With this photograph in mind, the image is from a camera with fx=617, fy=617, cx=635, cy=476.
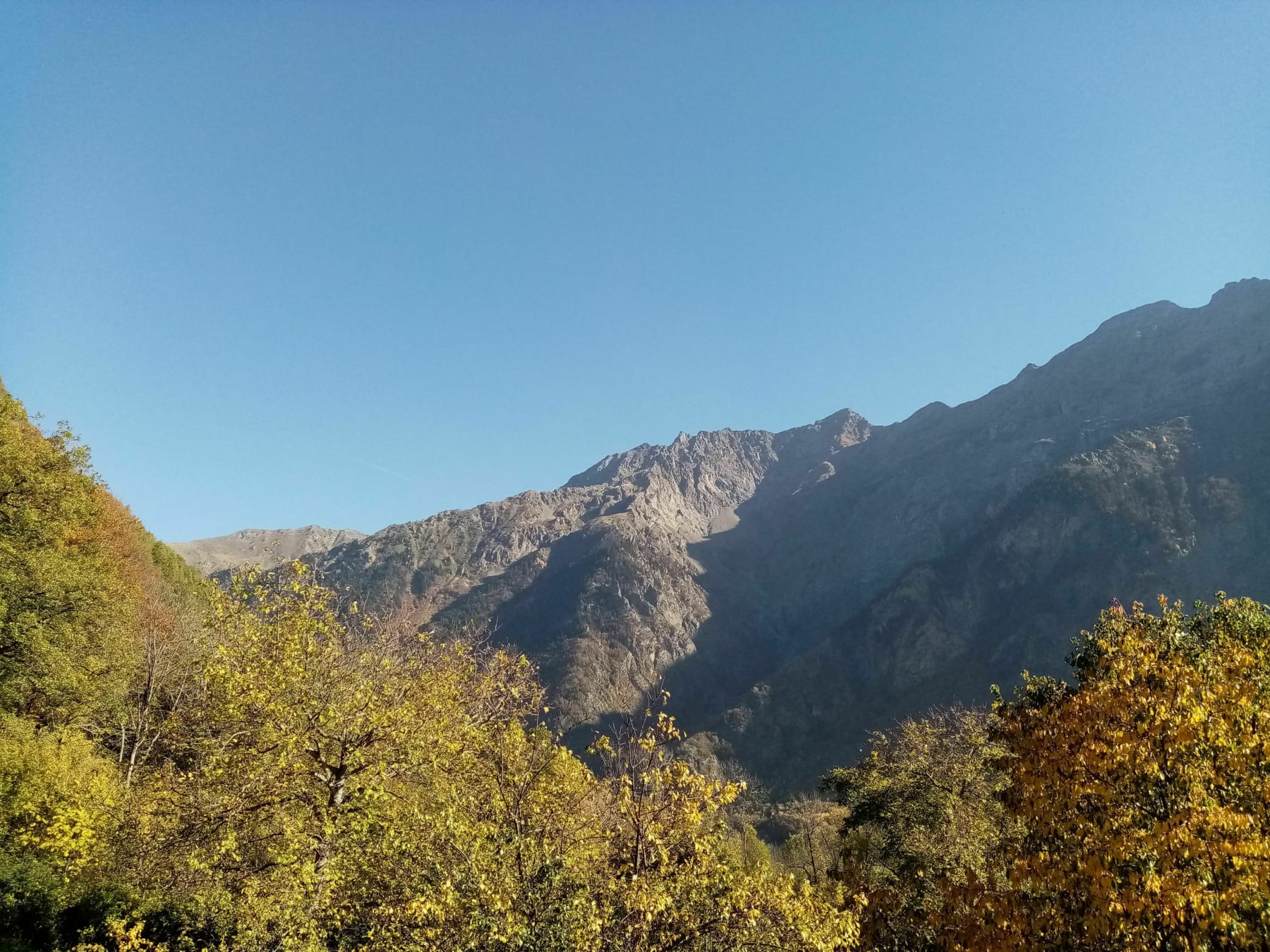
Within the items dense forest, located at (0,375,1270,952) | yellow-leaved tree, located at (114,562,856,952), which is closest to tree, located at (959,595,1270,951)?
dense forest, located at (0,375,1270,952)

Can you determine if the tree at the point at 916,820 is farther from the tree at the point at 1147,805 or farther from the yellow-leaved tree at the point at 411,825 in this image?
the yellow-leaved tree at the point at 411,825

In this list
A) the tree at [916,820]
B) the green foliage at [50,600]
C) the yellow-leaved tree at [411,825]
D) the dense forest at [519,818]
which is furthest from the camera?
the green foliage at [50,600]

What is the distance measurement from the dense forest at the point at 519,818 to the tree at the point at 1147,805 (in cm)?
6

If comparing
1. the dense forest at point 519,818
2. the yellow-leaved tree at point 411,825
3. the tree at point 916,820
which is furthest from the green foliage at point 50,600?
the tree at point 916,820

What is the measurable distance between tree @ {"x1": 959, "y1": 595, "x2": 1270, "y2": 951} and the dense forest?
0.06 metres

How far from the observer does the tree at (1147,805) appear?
34.2 feet

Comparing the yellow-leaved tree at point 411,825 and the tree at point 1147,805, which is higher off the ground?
the yellow-leaved tree at point 411,825

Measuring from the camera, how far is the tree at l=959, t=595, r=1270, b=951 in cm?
1043

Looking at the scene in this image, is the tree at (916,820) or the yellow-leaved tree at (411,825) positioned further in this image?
the tree at (916,820)

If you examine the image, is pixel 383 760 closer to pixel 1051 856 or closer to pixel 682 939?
pixel 682 939

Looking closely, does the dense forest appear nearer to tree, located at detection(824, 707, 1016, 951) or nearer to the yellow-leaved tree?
the yellow-leaved tree

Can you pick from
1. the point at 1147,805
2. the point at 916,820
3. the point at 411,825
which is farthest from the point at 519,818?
the point at 916,820

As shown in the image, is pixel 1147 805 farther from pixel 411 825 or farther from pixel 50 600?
pixel 50 600

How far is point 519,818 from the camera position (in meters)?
13.5
